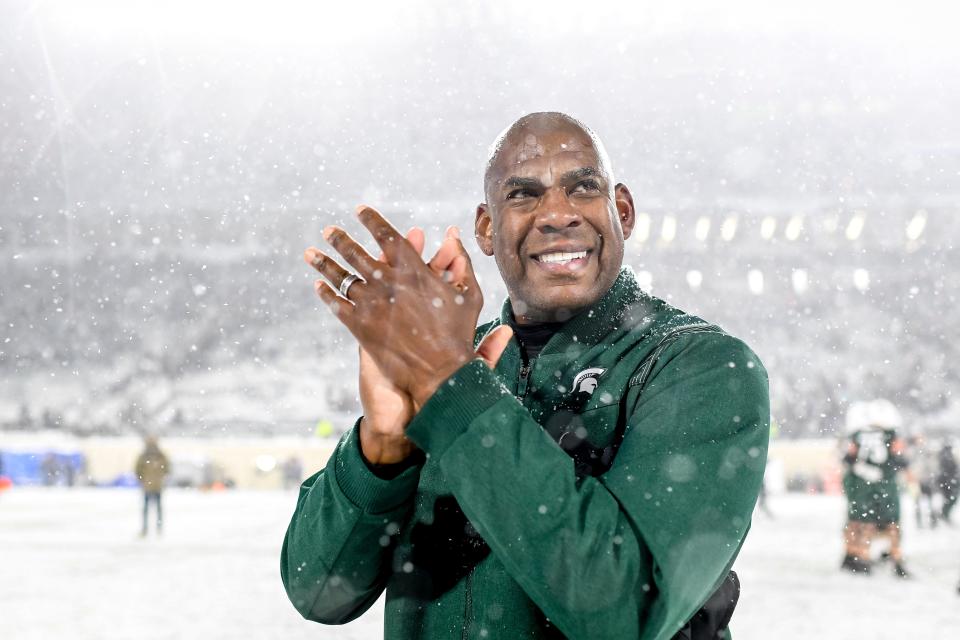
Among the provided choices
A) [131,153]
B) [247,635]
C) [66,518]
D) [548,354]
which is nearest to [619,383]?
[548,354]

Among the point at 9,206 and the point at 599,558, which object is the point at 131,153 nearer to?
the point at 9,206

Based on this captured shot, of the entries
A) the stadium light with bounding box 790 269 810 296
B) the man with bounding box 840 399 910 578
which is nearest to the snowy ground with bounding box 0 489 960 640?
the man with bounding box 840 399 910 578

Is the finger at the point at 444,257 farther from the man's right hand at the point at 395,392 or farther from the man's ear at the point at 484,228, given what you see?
the man's ear at the point at 484,228

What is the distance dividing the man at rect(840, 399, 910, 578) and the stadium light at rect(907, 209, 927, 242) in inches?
1241

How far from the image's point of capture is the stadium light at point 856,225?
34719 mm

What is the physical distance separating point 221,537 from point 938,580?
6973 mm

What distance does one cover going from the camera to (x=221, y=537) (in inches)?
374

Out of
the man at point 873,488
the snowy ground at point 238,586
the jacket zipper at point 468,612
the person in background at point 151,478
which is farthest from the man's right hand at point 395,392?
the person in background at point 151,478

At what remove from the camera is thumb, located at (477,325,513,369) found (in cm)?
97

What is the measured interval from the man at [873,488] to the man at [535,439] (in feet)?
21.1

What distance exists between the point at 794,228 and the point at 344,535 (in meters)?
36.2

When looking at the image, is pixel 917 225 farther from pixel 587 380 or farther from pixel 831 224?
pixel 587 380

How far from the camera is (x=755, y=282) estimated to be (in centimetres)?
3300

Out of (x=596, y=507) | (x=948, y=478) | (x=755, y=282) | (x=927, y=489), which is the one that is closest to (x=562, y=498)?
(x=596, y=507)
